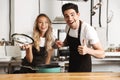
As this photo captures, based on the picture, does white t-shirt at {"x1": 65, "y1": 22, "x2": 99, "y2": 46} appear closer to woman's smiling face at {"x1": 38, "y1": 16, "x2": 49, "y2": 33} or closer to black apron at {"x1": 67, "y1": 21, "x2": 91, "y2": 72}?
black apron at {"x1": 67, "y1": 21, "x2": 91, "y2": 72}

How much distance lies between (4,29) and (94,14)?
1403 mm

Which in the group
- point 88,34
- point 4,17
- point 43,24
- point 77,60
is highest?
point 4,17

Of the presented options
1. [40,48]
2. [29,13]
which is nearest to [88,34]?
[40,48]

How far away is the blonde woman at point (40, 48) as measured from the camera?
250 centimetres

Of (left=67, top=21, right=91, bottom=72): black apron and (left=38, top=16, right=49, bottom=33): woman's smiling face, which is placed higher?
(left=38, top=16, right=49, bottom=33): woman's smiling face

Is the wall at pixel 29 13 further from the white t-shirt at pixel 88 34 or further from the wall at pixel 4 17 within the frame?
the white t-shirt at pixel 88 34

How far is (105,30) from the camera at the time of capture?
3611mm

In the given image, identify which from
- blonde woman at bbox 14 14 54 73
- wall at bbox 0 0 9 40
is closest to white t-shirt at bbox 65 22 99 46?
A: blonde woman at bbox 14 14 54 73

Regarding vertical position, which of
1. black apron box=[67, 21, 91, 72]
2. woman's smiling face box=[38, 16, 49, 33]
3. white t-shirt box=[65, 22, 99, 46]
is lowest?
black apron box=[67, 21, 91, 72]

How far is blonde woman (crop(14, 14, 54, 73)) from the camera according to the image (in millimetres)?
2498

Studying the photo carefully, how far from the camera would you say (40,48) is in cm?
259

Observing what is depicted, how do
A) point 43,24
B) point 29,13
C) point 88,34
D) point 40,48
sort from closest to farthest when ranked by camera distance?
point 88,34
point 40,48
point 43,24
point 29,13

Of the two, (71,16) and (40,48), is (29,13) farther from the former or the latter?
(71,16)

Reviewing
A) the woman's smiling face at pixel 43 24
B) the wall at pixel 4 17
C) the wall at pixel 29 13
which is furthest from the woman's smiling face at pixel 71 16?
the wall at pixel 4 17
